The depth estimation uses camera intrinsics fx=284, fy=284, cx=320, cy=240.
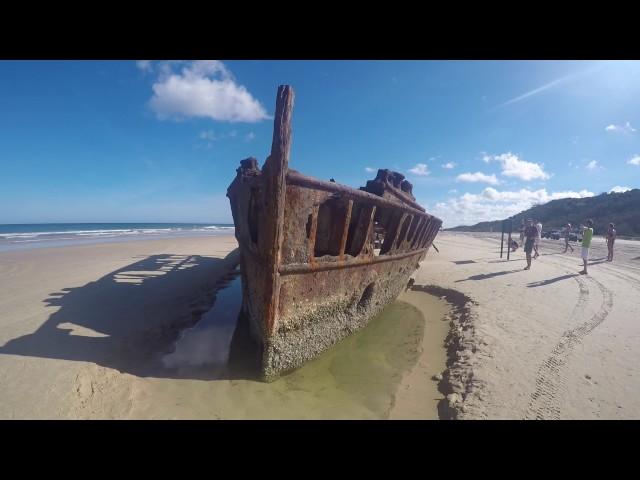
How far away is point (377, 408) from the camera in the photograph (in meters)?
3.17

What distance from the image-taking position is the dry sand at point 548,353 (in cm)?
292

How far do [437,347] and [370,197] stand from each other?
270 cm

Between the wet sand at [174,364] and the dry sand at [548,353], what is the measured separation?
0.49 metres

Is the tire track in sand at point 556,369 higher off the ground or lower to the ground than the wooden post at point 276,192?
lower

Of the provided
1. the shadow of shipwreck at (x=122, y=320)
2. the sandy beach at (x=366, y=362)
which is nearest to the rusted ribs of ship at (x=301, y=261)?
the sandy beach at (x=366, y=362)

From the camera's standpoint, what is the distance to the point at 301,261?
384cm

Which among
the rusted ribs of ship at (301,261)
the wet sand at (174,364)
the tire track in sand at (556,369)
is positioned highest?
the rusted ribs of ship at (301,261)

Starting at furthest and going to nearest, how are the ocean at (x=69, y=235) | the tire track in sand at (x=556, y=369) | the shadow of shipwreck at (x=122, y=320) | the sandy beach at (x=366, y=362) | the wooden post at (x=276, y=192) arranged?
the ocean at (x=69, y=235) < the shadow of shipwreck at (x=122, y=320) < the wooden post at (x=276, y=192) < the sandy beach at (x=366, y=362) < the tire track in sand at (x=556, y=369)

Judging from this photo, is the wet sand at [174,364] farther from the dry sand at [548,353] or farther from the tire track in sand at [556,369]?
the tire track in sand at [556,369]

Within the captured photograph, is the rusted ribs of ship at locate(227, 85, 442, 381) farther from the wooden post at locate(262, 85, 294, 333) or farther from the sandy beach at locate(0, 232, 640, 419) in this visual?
the sandy beach at locate(0, 232, 640, 419)

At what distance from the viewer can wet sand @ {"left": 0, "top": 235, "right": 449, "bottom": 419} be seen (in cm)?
305

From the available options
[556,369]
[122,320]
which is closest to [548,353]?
[556,369]
